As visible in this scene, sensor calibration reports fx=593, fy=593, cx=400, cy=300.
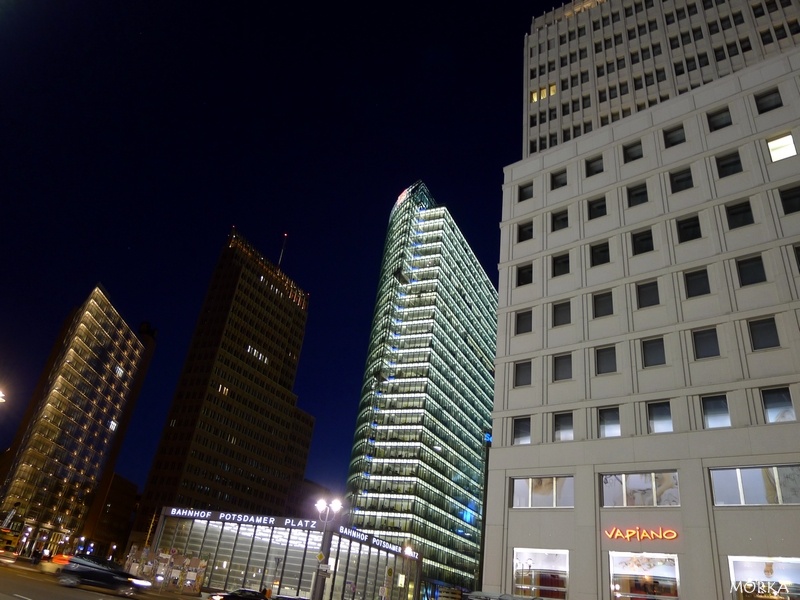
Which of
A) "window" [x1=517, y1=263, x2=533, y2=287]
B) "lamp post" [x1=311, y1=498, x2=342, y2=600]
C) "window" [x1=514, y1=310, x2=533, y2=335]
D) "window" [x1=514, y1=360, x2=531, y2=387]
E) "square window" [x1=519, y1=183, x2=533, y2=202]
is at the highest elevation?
"square window" [x1=519, y1=183, x2=533, y2=202]

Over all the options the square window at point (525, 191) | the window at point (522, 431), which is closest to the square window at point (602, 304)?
the window at point (522, 431)

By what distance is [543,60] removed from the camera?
76.2 m

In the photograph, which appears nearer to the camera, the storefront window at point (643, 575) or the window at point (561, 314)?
the storefront window at point (643, 575)

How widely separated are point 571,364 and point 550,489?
7.67m

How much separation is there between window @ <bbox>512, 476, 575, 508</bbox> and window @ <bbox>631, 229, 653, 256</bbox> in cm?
1504

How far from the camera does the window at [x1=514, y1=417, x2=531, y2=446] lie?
119 ft

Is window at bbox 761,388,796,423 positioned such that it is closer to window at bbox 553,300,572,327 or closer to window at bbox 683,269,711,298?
window at bbox 683,269,711,298

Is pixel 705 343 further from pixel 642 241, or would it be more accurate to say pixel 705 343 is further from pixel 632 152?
pixel 632 152

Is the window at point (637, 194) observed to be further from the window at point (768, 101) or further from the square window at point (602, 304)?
the window at point (768, 101)

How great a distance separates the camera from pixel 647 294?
3591 cm

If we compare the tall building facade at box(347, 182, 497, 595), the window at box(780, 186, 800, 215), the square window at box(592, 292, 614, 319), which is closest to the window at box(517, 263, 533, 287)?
the square window at box(592, 292, 614, 319)

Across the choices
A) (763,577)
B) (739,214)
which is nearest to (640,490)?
(763,577)

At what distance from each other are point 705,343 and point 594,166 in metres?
16.9

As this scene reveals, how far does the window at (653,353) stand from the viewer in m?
33.5
